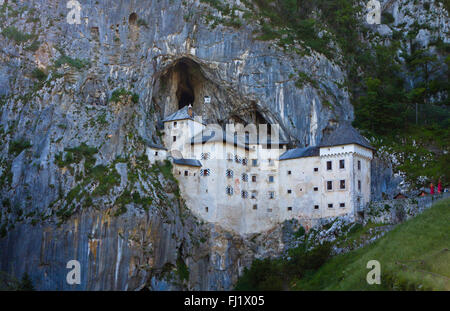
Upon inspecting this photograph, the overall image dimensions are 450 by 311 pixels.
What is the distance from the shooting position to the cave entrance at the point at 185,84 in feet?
248

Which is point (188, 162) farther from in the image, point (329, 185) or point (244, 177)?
point (329, 185)

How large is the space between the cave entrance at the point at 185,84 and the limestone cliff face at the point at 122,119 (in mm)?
168

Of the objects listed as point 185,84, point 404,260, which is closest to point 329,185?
point 404,260

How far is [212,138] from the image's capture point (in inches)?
2709

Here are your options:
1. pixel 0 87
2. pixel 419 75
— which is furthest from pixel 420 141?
pixel 0 87

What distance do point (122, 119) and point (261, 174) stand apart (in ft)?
58.3

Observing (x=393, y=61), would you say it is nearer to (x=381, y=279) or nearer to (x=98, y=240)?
(x=381, y=279)

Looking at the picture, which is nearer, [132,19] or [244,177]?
[244,177]

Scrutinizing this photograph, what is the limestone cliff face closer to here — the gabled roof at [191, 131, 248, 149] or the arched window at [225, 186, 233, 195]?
the arched window at [225, 186, 233, 195]

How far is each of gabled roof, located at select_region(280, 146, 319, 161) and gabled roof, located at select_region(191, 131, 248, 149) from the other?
5023 millimetres

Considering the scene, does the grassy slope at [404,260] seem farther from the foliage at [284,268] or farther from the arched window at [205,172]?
the arched window at [205,172]

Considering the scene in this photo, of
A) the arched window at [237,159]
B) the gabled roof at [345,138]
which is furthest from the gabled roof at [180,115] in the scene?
the gabled roof at [345,138]

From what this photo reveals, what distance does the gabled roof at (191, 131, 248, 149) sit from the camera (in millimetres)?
68562
